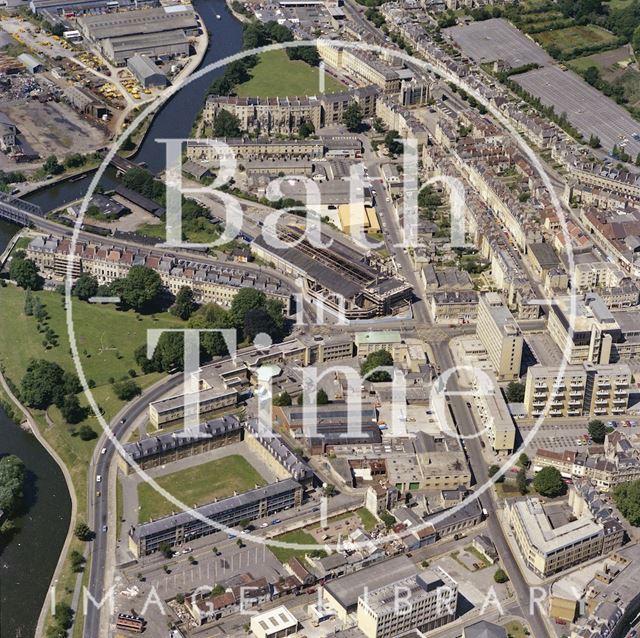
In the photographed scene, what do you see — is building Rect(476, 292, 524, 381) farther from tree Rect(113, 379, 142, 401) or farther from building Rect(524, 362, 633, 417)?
tree Rect(113, 379, 142, 401)

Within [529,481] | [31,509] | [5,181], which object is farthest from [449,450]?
[5,181]

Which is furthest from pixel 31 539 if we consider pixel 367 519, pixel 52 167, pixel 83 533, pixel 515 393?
pixel 52 167

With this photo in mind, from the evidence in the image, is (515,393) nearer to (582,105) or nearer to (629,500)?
(629,500)

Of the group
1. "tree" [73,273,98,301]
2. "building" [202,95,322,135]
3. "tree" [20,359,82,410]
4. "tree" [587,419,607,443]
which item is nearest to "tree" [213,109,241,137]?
"building" [202,95,322,135]

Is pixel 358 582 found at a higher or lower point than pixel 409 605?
lower

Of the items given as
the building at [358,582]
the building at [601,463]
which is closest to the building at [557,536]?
the building at [601,463]

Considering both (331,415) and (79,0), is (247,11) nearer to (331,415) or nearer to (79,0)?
(79,0)
